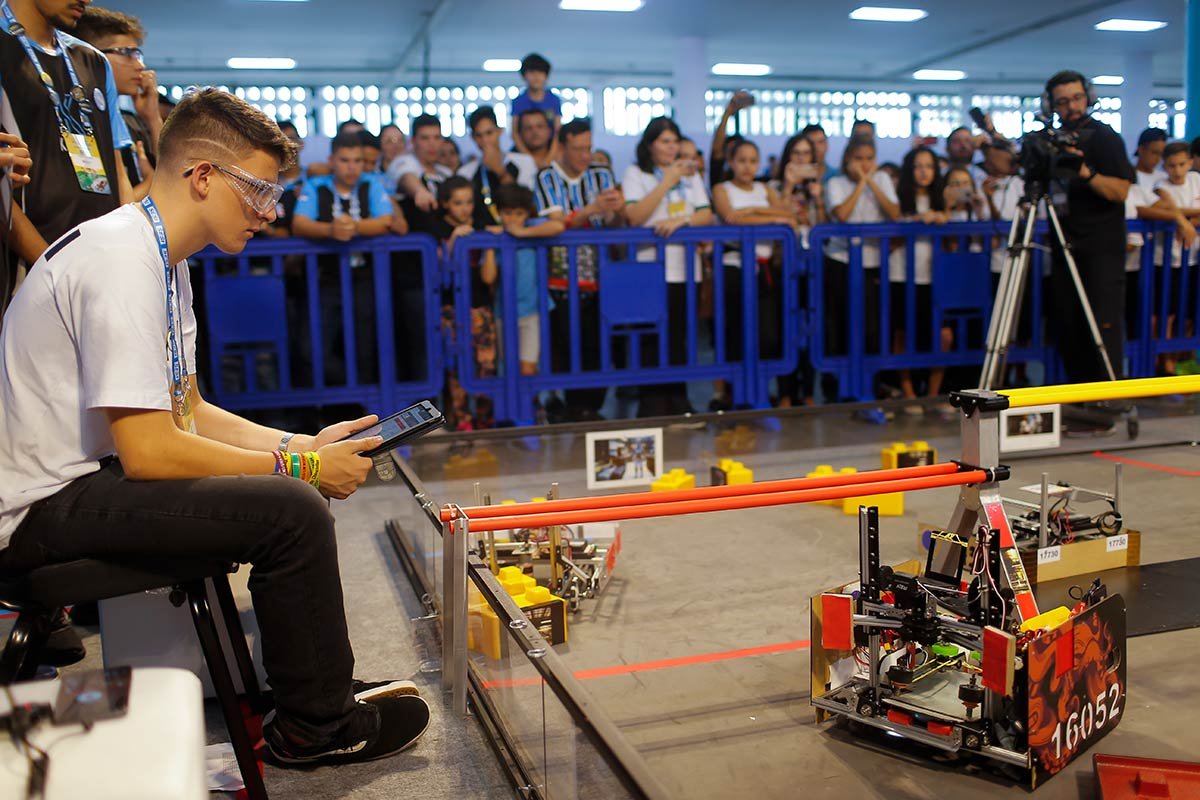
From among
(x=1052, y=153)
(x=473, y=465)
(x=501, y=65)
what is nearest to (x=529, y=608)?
(x=473, y=465)

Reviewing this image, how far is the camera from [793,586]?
3744 mm

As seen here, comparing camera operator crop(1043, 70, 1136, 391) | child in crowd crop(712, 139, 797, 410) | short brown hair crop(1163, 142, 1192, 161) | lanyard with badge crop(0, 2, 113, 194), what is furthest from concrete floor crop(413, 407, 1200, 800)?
short brown hair crop(1163, 142, 1192, 161)

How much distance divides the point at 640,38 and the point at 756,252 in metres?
8.79

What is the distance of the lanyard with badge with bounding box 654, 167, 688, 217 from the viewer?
6777 mm

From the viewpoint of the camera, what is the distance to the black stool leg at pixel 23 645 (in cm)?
189

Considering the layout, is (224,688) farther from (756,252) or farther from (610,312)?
(756,252)

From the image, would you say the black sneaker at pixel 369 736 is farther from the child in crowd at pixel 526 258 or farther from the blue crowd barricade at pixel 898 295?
the blue crowd barricade at pixel 898 295

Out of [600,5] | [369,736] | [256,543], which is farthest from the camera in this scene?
[600,5]

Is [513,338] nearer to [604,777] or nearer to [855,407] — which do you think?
[855,407]

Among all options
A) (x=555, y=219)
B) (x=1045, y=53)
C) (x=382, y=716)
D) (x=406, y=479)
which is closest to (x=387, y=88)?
(x=1045, y=53)

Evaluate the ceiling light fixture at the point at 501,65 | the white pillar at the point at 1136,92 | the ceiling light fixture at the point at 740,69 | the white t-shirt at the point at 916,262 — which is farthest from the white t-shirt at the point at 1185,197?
the white pillar at the point at 1136,92

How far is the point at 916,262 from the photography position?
7203 mm

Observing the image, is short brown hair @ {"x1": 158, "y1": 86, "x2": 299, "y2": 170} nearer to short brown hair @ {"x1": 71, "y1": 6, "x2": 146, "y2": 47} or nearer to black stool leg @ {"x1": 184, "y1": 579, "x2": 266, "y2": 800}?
black stool leg @ {"x1": 184, "y1": 579, "x2": 266, "y2": 800}

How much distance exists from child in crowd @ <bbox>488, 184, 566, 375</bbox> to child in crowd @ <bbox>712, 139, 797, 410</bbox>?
118cm
